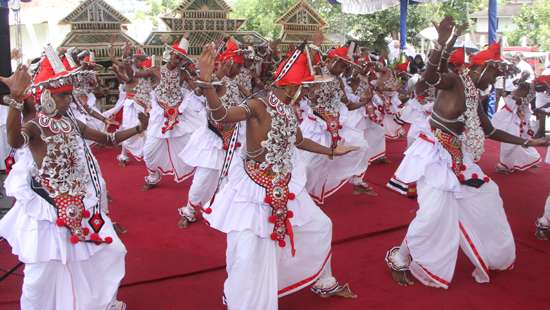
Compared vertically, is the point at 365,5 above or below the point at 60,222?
above

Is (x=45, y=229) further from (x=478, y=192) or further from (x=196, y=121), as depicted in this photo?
(x=196, y=121)

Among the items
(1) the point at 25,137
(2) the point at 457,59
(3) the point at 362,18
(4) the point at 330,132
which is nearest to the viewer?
(1) the point at 25,137

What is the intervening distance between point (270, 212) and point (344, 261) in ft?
5.03

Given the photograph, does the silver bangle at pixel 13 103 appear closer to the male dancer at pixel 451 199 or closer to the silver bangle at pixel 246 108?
the silver bangle at pixel 246 108

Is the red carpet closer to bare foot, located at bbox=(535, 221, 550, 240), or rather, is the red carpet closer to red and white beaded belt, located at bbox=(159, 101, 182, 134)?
bare foot, located at bbox=(535, 221, 550, 240)

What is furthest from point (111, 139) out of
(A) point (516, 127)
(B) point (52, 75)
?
(A) point (516, 127)

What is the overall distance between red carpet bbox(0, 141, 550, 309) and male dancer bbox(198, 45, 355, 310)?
0.52 metres

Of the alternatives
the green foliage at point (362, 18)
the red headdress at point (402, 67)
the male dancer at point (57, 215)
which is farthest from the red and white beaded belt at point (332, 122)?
the green foliage at point (362, 18)

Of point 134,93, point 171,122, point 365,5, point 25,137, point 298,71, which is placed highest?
point 365,5

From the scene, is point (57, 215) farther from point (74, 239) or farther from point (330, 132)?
point (330, 132)

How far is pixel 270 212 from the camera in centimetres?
348

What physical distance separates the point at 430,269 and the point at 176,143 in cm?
381

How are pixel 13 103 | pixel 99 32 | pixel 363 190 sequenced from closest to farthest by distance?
pixel 13 103
pixel 363 190
pixel 99 32

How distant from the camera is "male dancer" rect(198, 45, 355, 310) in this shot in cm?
335
